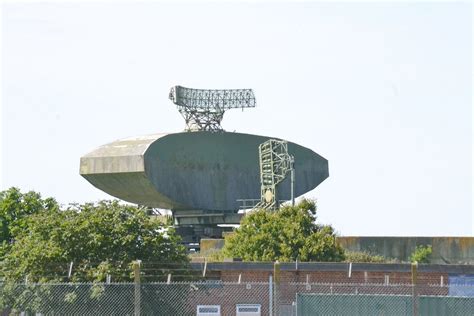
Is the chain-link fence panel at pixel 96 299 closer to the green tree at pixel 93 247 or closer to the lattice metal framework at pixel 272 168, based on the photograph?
the green tree at pixel 93 247

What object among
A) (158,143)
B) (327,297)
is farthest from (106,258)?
(158,143)

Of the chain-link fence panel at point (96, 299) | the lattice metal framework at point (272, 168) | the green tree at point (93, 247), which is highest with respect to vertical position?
the lattice metal framework at point (272, 168)

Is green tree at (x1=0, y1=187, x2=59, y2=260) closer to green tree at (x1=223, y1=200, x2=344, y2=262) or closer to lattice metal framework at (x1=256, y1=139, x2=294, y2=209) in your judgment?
green tree at (x1=223, y1=200, x2=344, y2=262)

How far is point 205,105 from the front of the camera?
101m

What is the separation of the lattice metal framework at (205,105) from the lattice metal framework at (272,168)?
12.7 meters

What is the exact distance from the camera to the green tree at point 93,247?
91.6 ft

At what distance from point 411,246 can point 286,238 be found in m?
5.42

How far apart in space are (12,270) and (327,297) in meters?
7.62

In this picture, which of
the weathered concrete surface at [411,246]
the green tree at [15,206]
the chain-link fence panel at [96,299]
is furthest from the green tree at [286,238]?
the chain-link fence panel at [96,299]

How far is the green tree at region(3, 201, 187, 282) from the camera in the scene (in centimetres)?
2792

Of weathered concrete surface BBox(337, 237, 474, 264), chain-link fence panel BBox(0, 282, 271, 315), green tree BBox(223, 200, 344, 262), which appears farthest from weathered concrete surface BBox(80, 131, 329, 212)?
chain-link fence panel BBox(0, 282, 271, 315)

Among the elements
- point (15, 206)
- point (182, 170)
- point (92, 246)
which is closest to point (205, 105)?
point (182, 170)

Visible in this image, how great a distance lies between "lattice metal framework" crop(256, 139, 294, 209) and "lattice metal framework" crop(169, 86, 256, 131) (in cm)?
1274

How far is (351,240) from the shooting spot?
56938 millimetres
